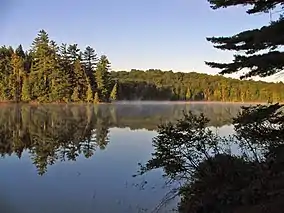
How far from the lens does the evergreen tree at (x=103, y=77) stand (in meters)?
64.9

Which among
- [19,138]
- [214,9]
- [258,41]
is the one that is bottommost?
[19,138]

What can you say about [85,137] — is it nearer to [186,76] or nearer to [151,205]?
[151,205]

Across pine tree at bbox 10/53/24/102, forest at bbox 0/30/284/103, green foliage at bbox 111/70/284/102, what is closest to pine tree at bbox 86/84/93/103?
forest at bbox 0/30/284/103

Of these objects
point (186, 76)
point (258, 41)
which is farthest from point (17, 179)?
point (186, 76)

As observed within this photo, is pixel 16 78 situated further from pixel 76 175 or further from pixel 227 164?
pixel 227 164

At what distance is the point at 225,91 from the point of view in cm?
8738

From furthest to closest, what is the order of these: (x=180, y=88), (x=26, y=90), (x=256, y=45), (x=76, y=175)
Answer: (x=180, y=88) → (x=26, y=90) → (x=76, y=175) → (x=256, y=45)

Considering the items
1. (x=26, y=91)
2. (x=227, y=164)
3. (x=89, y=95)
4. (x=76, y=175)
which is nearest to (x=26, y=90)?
(x=26, y=91)

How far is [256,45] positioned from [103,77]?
59.2 m

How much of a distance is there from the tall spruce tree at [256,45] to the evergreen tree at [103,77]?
57.5 meters

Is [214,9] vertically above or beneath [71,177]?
above

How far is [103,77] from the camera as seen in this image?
215 ft

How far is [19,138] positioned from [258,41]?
16482 millimetres

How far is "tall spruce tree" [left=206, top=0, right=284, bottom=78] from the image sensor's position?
629 cm
